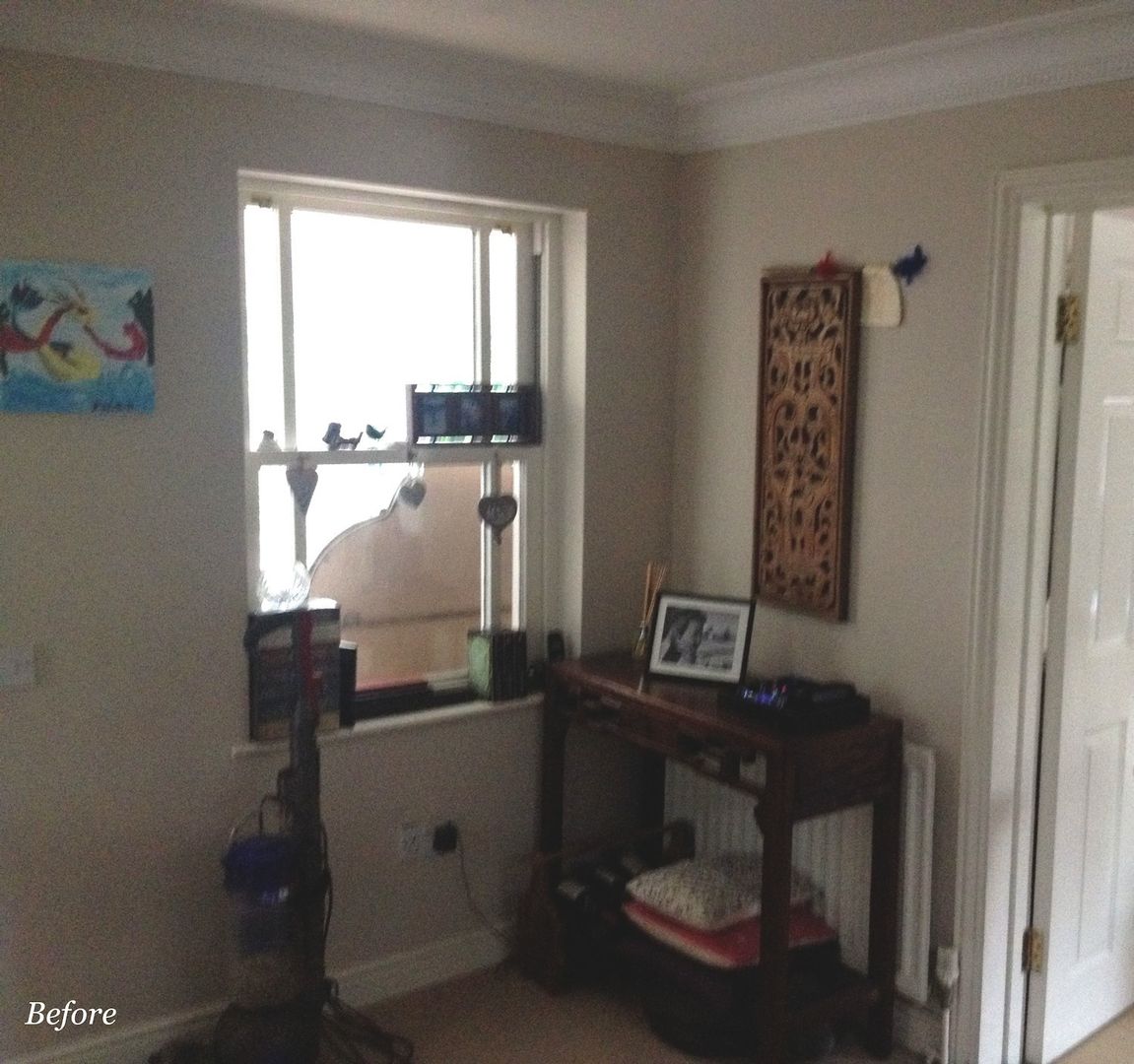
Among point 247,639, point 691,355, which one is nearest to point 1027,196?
point 691,355

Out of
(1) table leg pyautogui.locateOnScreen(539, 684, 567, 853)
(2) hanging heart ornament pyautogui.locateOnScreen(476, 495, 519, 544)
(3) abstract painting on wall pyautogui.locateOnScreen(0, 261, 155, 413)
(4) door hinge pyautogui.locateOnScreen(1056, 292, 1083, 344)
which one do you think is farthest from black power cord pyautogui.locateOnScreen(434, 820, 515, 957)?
(4) door hinge pyautogui.locateOnScreen(1056, 292, 1083, 344)

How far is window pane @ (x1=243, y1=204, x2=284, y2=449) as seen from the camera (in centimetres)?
285

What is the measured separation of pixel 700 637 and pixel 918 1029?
1070mm

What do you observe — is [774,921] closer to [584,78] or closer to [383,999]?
[383,999]

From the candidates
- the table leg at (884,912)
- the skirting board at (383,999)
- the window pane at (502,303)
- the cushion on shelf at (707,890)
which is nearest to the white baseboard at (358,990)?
the skirting board at (383,999)

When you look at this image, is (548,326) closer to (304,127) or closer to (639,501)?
(639,501)

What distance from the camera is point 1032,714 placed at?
109 inches

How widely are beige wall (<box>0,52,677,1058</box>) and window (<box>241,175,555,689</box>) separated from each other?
122 mm

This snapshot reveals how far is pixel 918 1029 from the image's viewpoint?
9.37 feet

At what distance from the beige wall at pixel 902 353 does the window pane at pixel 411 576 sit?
0.72 m

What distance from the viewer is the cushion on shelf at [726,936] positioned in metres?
2.79

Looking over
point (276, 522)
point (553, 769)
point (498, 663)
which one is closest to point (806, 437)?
point (498, 663)

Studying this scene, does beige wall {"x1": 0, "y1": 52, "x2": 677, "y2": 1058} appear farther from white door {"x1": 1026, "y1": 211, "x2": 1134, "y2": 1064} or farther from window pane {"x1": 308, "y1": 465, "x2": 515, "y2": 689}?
white door {"x1": 1026, "y1": 211, "x2": 1134, "y2": 1064}

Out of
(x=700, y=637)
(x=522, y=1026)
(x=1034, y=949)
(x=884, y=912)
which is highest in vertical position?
(x=700, y=637)
